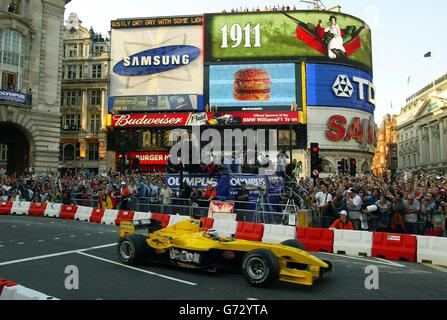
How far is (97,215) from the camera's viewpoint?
62.6 feet

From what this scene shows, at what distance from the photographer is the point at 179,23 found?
5388 centimetres

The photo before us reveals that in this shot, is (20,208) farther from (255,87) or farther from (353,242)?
(255,87)

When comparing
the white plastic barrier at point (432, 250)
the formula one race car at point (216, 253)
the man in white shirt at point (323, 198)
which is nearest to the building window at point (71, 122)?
the man in white shirt at point (323, 198)

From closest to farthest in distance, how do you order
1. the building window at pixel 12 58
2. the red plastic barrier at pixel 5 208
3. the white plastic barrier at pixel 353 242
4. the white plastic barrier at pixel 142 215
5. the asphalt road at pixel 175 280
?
the asphalt road at pixel 175 280
the white plastic barrier at pixel 353 242
the white plastic barrier at pixel 142 215
the red plastic barrier at pixel 5 208
the building window at pixel 12 58

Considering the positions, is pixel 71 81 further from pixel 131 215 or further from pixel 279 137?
pixel 131 215

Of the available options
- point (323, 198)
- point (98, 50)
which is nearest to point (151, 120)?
point (98, 50)

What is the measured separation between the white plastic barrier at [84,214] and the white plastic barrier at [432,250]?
576 inches

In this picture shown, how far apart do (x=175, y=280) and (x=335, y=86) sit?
160ft

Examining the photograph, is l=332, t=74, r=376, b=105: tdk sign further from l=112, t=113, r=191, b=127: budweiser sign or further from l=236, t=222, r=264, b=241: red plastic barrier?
l=236, t=222, r=264, b=241: red plastic barrier

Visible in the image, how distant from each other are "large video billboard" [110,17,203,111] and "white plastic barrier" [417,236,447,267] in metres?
43.5

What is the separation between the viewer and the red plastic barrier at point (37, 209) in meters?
21.6

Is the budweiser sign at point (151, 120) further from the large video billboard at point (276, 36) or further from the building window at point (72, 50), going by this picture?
the building window at point (72, 50)
